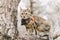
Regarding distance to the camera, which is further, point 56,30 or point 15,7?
point 15,7

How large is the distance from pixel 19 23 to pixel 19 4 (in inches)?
5.8

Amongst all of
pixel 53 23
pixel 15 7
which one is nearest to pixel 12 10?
pixel 15 7

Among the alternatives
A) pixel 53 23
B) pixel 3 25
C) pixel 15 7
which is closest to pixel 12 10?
pixel 15 7

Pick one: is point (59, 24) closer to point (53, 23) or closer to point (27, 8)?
point (53, 23)

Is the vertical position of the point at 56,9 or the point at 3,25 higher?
the point at 56,9

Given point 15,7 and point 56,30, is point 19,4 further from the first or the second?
point 56,30

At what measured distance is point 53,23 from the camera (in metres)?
0.97

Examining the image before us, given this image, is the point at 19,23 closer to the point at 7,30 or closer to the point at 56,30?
the point at 7,30

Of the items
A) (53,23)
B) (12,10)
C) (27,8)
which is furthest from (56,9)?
(12,10)

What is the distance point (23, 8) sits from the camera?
40.3 inches

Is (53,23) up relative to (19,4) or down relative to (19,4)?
down

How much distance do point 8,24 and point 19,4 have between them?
18cm

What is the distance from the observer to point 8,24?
1.02m

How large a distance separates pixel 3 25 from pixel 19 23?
12cm
